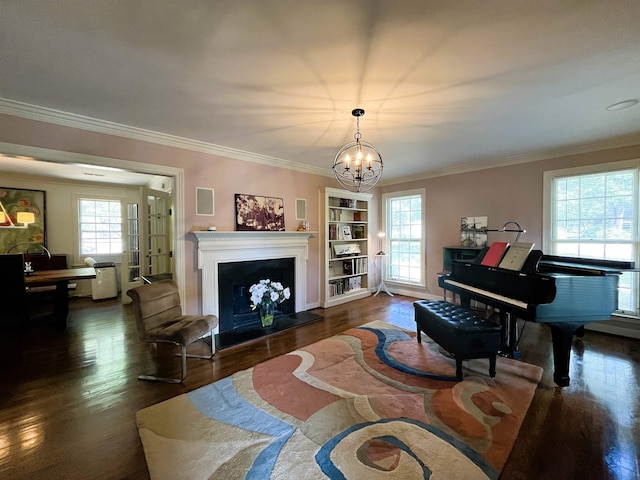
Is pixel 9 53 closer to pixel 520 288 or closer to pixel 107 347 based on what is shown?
pixel 107 347

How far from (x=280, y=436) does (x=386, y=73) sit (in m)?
2.73

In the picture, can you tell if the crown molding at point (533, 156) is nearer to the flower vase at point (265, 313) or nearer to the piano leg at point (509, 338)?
the piano leg at point (509, 338)

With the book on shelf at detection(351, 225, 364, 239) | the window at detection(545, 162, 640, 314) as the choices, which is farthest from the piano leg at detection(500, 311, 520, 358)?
the book on shelf at detection(351, 225, 364, 239)

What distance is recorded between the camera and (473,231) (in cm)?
474

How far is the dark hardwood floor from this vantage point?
5.09 ft

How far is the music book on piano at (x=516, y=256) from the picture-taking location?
2699mm

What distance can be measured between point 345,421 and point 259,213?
3060 mm

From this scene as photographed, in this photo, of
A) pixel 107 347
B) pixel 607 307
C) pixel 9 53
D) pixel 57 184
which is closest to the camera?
pixel 9 53

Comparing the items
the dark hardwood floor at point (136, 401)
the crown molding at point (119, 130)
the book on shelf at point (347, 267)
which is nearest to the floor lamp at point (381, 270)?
the book on shelf at point (347, 267)

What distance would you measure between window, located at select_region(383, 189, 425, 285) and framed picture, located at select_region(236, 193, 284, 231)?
2.84m

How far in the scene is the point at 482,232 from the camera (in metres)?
4.62

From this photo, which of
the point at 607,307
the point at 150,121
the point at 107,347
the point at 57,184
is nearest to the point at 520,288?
the point at 607,307

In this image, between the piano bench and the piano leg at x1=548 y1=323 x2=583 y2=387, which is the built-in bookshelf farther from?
the piano leg at x1=548 y1=323 x2=583 y2=387

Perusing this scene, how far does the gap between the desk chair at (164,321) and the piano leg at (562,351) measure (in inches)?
132
